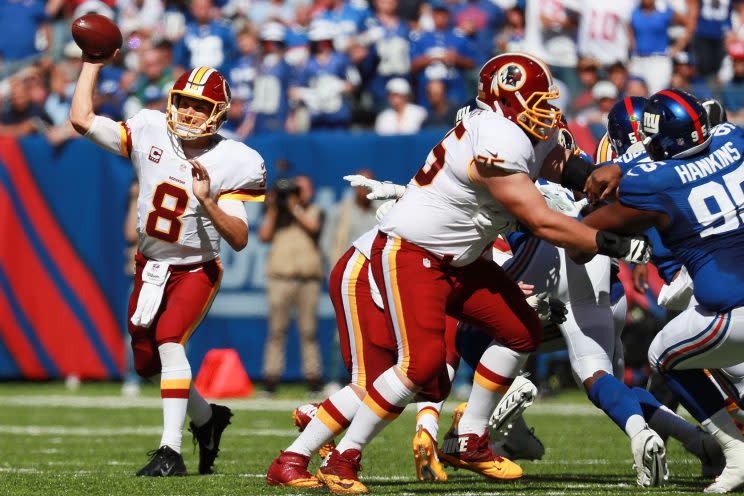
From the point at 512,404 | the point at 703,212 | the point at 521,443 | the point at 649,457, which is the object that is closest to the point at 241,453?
the point at 521,443

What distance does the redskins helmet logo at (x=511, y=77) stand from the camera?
5.13 metres

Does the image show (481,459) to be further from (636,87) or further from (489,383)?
(636,87)

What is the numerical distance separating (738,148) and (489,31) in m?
7.70

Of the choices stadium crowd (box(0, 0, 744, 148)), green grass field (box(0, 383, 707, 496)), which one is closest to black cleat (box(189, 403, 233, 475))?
green grass field (box(0, 383, 707, 496))

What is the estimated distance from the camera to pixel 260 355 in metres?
12.0

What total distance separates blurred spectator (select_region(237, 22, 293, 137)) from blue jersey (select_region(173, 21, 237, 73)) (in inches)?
28.8

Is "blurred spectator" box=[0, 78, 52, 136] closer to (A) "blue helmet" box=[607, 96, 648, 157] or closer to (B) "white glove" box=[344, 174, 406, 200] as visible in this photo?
(B) "white glove" box=[344, 174, 406, 200]

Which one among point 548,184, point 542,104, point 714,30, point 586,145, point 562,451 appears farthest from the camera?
point 714,30

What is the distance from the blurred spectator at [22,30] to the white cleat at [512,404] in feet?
33.3

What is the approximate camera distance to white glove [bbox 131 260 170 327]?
6.10 meters

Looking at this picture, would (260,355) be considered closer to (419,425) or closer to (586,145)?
(586,145)

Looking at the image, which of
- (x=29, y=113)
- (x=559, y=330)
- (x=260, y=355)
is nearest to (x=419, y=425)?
(x=559, y=330)

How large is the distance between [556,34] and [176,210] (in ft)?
21.7

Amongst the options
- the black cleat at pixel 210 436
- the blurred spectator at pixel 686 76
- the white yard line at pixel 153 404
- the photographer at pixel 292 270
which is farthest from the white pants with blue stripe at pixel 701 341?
the photographer at pixel 292 270
